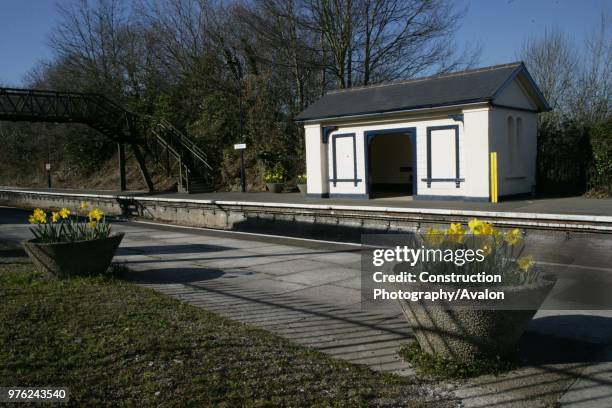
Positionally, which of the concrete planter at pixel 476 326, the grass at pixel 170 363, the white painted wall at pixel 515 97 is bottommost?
the grass at pixel 170 363

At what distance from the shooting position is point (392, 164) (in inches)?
955

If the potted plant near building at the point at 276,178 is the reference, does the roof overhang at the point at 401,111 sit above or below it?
above

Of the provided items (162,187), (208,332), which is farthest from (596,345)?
(162,187)

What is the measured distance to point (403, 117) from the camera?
63.0 feet

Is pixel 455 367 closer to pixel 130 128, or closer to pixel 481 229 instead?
pixel 481 229

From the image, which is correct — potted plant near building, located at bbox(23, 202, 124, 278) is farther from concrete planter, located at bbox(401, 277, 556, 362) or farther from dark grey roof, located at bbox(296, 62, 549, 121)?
dark grey roof, located at bbox(296, 62, 549, 121)

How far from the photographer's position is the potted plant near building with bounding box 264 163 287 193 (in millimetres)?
26266

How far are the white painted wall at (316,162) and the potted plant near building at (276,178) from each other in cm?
432

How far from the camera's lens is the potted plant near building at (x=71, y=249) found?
8141 mm

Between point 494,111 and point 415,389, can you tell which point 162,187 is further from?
point 415,389

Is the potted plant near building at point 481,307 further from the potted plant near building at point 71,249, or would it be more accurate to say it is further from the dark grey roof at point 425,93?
→ the dark grey roof at point 425,93

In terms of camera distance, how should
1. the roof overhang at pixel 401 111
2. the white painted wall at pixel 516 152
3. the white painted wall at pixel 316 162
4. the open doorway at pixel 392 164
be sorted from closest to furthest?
the roof overhang at pixel 401 111 < the white painted wall at pixel 516 152 < the white painted wall at pixel 316 162 < the open doorway at pixel 392 164

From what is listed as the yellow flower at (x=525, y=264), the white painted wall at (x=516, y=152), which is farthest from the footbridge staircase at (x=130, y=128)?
the yellow flower at (x=525, y=264)

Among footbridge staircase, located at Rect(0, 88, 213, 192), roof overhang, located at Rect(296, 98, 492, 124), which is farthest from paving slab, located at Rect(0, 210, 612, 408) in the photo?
footbridge staircase, located at Rect(0, 88, 213, 192)
